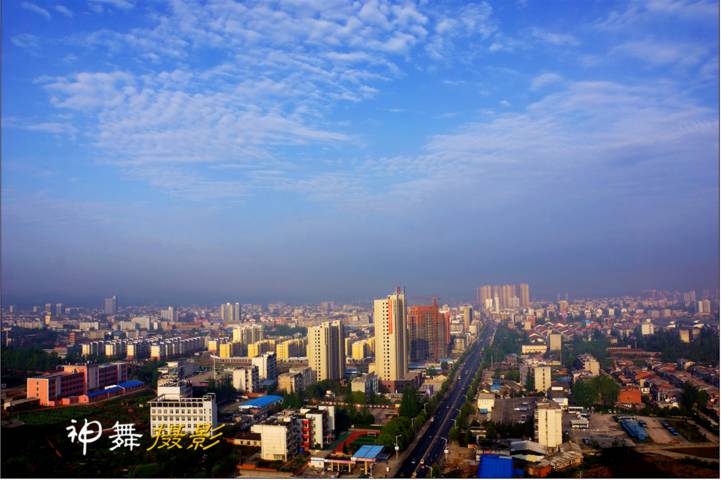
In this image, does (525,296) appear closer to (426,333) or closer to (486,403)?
(426,333)

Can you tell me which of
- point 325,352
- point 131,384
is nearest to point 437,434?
point 325,352

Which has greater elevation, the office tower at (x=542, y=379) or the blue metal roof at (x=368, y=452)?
the blue metal roof at (x=368, y=452)

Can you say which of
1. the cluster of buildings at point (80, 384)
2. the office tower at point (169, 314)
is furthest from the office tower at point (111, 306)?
the cluster of buildings at point (80, 384)

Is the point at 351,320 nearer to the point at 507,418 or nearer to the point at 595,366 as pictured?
the point at 595,366

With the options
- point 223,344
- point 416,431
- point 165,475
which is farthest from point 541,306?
point 165,475

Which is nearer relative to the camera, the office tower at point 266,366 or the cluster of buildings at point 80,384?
the cluster of buildings at point 80,384

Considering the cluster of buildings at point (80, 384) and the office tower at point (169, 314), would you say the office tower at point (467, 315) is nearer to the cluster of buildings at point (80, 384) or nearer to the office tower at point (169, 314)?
the office tower at point (169, 314)

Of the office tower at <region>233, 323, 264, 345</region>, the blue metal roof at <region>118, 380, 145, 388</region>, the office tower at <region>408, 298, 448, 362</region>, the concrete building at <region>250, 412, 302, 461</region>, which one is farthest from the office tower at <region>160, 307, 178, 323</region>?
the concrete building at <region>250, 412, 302, 461</region>
